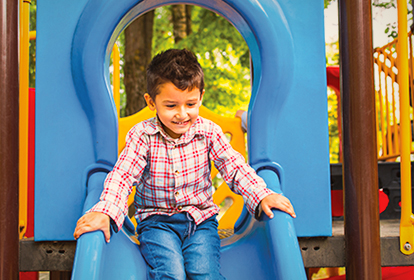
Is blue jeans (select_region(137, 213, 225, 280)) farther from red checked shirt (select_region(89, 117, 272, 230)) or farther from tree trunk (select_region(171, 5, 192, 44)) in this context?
tree trunk (select_region(171, 5, 192, 44))

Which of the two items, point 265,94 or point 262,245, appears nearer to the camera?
point 262,245

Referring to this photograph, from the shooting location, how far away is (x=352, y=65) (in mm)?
1701

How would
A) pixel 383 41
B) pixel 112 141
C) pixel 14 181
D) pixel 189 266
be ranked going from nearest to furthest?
1. pixel 189 266
2. pixel 14 181
3. pixel 112 141
4. pixel 383 41

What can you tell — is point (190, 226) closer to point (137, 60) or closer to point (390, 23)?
point (137, 60)

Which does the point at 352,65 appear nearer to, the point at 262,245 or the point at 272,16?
the point at 272,16

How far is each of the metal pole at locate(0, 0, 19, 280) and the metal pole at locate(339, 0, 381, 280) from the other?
142 centimetres

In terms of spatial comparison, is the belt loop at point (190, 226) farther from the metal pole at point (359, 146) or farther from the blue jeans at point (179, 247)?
the metal pole at point (359, 146)

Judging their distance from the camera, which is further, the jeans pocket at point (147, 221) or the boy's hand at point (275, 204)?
the jeans pocket at point (147, 221)

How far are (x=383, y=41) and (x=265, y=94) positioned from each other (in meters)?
5.32

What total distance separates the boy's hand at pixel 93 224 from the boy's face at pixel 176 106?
46 centimetres

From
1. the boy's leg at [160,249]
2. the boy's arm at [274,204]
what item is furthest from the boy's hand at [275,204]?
the boy's leg at [160,249]

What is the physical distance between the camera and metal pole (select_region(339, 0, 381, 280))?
64.7 inches

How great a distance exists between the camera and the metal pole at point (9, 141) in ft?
5.14

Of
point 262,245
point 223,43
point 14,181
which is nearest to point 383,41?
point 223,43
